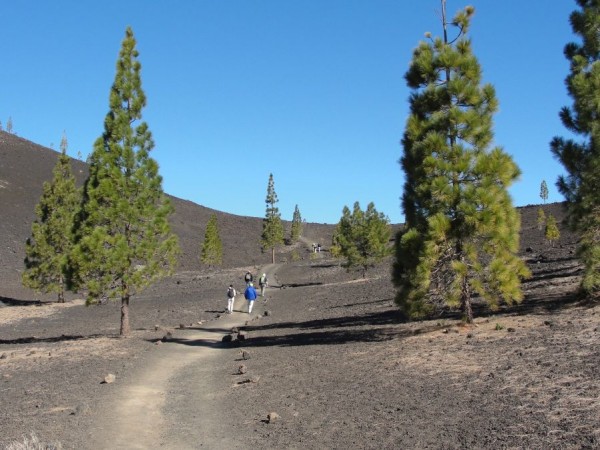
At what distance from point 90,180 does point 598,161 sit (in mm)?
16151

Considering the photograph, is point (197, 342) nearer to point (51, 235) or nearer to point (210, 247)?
point (51, 235)

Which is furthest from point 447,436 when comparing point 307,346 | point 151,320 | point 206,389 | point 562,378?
point 151,320

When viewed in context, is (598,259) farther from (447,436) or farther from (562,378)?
(447,436)

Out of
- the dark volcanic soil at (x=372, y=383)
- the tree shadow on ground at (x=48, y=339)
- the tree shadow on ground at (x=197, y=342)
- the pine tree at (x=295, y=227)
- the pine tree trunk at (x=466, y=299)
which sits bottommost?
the tree shadow on ground at (x=48, y=339)

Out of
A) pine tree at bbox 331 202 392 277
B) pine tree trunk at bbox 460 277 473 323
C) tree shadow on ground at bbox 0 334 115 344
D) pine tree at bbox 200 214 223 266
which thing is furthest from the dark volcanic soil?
pine tree at bbox 200 214 223 266

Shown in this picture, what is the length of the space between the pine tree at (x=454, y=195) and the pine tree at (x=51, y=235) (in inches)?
1255

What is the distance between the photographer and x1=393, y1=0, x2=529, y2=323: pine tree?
46.5ft

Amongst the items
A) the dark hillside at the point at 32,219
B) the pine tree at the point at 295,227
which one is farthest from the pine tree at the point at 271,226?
the pine tree at the point at 295,227

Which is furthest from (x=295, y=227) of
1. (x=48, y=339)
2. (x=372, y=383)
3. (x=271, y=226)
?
(x=372, y=383)

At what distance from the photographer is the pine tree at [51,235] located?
40.5 meters

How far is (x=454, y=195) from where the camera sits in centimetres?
1427

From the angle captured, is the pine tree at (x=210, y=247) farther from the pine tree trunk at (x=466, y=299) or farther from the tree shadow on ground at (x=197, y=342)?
the pine tree trunk at (x=466, y=299)

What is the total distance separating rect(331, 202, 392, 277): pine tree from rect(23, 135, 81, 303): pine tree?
22.4m

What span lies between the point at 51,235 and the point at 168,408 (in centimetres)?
3423
